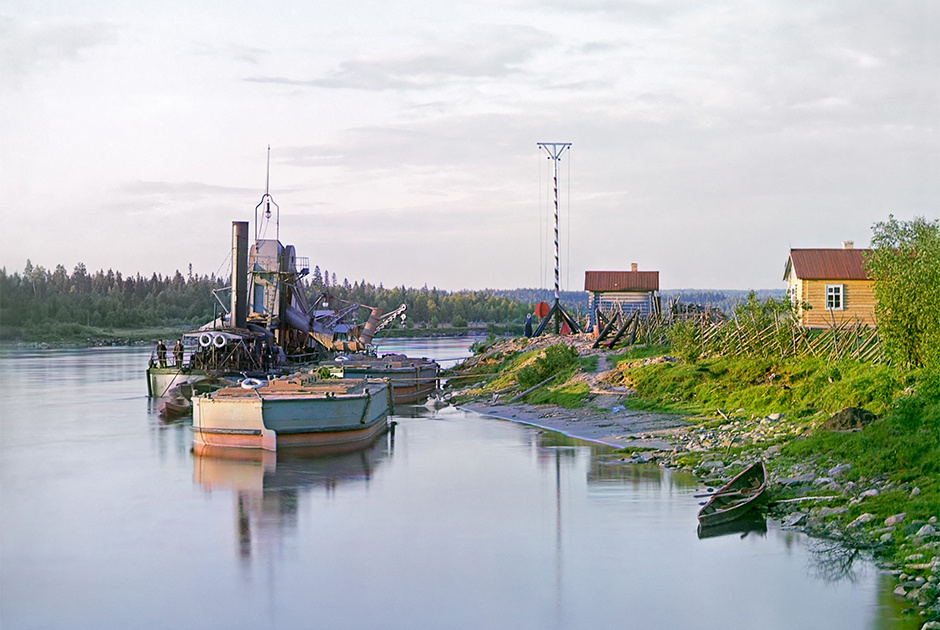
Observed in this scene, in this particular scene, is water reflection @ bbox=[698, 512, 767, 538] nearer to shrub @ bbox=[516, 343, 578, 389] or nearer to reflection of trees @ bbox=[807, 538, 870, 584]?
reflection of trees @ bbox=[807, 538, 870, 584]

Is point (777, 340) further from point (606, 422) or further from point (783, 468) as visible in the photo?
point (783, 468)

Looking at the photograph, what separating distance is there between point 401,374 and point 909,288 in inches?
1122

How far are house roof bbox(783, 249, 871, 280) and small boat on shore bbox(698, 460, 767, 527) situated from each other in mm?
24919

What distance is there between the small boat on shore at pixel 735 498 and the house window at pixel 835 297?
997 inches

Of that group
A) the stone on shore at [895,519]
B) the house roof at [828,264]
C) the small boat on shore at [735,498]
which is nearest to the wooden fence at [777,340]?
the house roof at [828,264]

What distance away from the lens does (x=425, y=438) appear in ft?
112

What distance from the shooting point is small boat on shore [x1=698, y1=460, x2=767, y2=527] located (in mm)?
18953

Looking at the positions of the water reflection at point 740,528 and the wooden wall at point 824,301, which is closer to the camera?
the water reflection at point 740,528

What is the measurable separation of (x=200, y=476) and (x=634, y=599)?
49.7 feet

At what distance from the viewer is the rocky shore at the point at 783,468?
49.5ft

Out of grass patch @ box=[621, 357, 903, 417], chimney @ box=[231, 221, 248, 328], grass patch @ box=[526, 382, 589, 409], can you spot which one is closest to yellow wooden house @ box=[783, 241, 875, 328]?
grass patch @ box=[621, 357, 903, 417]

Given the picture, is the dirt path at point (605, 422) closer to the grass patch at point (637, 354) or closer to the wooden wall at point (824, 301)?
the grass patch at point (637, 354)

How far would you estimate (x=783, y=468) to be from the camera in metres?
21.1

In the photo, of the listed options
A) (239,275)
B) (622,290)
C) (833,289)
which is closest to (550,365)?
(833,289)
